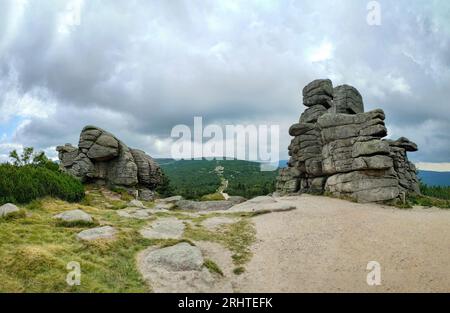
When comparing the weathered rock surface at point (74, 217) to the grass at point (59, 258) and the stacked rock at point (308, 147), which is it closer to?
the grass at point (59, 258)

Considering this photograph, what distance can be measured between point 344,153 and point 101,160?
27984 millimetres

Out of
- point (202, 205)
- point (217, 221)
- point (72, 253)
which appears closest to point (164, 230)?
point (217, 221)

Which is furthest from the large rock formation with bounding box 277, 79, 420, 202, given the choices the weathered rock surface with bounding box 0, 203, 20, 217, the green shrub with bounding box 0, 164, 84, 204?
the weathered rock surface with bounding box 0, 203, 20, 217

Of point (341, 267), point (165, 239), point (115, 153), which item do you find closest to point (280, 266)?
point (341, 267)

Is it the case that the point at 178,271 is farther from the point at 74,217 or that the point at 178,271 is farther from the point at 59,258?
the point at 74,217

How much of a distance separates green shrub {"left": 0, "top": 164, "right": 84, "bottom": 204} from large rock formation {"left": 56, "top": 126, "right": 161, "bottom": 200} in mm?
10104

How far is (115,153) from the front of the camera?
3959cm

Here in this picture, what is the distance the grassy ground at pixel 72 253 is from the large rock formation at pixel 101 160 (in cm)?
2029

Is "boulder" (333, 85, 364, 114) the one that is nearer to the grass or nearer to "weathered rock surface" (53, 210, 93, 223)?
the grass

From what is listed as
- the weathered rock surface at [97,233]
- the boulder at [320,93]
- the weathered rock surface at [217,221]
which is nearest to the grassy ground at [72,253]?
the weathered rock surface at [97,233]

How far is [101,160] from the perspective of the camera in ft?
131

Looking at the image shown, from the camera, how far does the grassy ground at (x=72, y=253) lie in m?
10.3
